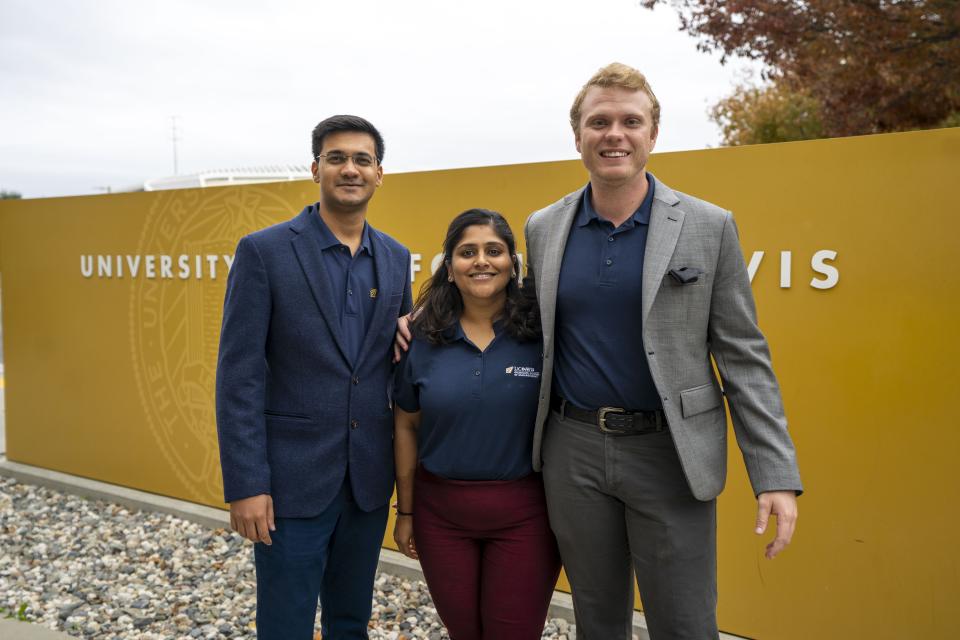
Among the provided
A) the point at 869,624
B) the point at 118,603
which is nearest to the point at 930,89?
the point at 869,624

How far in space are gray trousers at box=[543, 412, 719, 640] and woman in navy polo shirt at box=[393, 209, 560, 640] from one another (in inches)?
4.2

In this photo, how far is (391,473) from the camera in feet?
8.29

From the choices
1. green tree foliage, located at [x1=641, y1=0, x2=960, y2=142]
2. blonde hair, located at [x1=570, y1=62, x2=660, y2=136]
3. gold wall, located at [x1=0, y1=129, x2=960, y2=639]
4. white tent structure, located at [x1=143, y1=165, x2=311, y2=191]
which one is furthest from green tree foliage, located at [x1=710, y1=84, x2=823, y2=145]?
blonde hair, located at [x1=570, y1=62, x2=660, y2=136]

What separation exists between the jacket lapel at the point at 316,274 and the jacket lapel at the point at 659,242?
92cm

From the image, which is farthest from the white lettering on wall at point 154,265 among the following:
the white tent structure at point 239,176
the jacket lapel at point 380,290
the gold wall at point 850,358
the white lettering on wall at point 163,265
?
the white tent structure at point 239,176

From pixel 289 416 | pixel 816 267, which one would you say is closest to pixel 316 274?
pixel 289 416

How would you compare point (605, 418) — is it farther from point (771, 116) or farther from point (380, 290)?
point (771, 116)

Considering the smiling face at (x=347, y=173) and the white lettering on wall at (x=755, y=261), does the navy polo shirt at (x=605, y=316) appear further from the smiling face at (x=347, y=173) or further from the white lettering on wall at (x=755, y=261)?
the white lettering on wall at (x=755, y=261)

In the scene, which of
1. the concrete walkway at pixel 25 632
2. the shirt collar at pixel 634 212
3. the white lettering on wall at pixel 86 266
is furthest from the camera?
the white lettering on wall at pixel 86 266

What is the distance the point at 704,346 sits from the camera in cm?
220

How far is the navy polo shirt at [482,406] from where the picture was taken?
91.5 inches

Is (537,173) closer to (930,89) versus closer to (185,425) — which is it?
(185,425)

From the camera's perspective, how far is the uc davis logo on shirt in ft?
7.70

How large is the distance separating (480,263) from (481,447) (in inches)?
22.1
